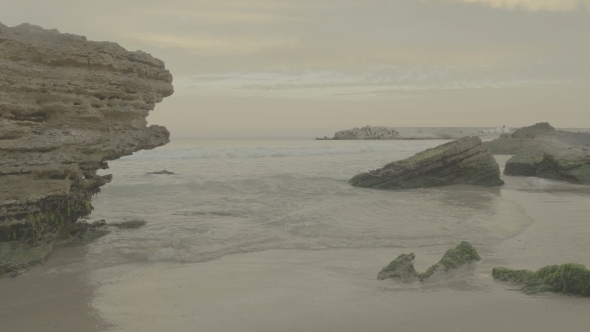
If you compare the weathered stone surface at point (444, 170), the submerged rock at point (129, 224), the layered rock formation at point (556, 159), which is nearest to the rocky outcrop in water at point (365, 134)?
the layered rock formation at point (556, 159)

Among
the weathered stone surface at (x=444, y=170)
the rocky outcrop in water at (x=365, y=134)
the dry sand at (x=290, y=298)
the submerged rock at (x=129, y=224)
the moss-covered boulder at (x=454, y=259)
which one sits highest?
the rocky outcrop in water at (x=365, y=134)

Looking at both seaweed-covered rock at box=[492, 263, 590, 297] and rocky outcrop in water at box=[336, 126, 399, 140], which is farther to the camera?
rocky outcrop in water at box=[336, 126, 399, 140]

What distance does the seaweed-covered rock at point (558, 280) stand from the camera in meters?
4.38

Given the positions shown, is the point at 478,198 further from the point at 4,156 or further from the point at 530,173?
the point at 4,156

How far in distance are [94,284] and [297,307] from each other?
99.3 inches

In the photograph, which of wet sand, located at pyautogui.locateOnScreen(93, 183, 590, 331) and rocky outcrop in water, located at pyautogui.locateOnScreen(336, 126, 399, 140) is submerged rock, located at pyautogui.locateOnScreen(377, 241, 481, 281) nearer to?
wet sand, located at pyautogui.locateOnScreen(93, 183, 590, 331)

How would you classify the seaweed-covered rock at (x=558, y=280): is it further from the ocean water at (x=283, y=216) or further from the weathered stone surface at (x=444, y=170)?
the weathered stone surface at (x=444, y=170)

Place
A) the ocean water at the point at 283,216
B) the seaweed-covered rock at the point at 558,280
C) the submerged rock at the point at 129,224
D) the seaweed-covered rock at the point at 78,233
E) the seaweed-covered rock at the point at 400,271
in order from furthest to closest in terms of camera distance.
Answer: the submerged rock at the point at 129,224 < the seaweed-covered rock at the point at 78,233 < the ocean water at the point at 283,216 < the seaweed-covered rock at the point at 400,271 < the seaweed-covered rock at the point at 558,280

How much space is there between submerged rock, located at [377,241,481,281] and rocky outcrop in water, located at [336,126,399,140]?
75281 mm

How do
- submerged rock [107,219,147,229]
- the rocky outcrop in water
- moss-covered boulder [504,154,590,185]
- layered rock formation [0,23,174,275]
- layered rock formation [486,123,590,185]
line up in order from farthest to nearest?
the rocky outcrop in water → layered rock formation [486,123,590,185] → moss-covered boulder [504,154,590,185] → submerged rock [107,219,147,229] → layered rock formation [0,23,174,275]

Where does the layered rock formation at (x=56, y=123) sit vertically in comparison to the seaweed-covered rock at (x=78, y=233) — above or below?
above

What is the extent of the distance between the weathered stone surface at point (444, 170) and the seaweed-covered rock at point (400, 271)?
32.8 ft

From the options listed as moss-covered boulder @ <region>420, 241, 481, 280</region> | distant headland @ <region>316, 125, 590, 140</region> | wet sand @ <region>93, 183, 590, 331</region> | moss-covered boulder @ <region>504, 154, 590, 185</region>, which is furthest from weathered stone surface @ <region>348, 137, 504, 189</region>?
distant headland @ <region>316, 125, 590, 140</region>

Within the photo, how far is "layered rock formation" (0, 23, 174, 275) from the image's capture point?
583 cm
